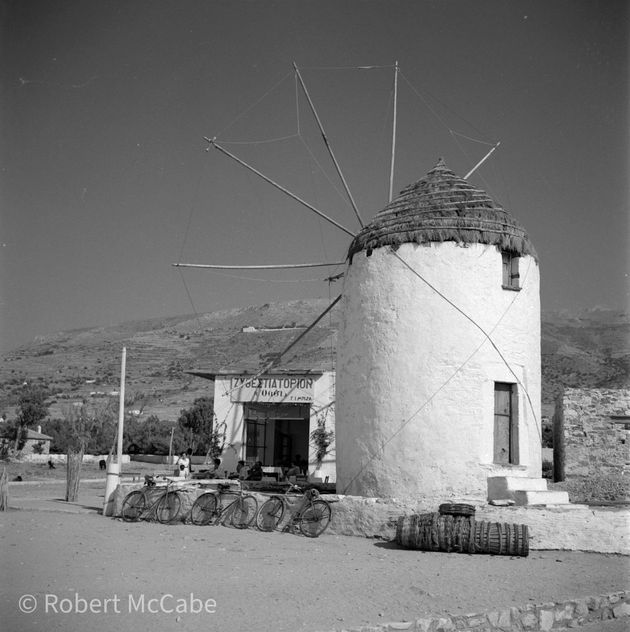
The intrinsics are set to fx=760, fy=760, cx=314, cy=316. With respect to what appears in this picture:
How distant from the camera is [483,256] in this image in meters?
13.7


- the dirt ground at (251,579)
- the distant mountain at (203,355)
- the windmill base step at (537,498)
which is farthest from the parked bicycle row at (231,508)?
the distant mountain at (203,355)

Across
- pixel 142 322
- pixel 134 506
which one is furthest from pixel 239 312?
pixel 134 506

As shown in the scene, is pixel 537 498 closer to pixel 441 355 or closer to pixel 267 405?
pixel 441 355

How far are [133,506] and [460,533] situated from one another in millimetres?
6835

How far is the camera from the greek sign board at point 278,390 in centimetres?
2622

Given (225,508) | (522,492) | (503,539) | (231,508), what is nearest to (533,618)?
(503,539)

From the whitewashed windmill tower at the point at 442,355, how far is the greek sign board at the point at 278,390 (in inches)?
461

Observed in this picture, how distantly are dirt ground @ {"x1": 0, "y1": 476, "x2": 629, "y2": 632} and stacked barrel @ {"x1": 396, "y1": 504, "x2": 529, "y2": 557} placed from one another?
0.21m

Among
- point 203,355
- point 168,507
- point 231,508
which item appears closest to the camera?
point 231,508

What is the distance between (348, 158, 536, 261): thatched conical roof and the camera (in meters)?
13.8

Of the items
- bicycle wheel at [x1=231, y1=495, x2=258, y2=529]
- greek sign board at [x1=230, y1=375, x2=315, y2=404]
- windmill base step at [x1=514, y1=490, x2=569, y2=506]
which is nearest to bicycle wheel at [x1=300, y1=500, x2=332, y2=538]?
bicycle wheel at [x1=231, y1=495, x2=258, y2=529]

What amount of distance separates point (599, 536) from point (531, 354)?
3792 millimetres

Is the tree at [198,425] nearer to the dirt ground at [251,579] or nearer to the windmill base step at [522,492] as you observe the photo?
the windmill base step at [522,492]

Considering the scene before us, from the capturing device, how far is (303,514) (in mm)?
13062
